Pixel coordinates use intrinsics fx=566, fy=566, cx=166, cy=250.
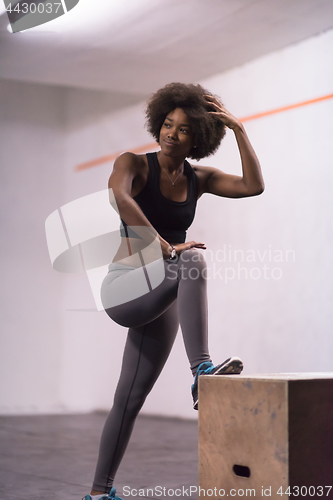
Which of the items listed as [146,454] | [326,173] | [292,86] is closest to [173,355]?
[146,454]

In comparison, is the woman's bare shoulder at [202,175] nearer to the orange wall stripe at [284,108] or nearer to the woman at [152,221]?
the woman at [152,221]

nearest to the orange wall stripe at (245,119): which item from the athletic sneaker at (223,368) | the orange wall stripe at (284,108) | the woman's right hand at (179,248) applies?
the orange wall stripe at (284,108)

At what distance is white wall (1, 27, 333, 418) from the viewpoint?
Result: 12.9 ft

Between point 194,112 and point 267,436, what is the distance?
104 centimetres

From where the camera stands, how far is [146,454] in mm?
3346

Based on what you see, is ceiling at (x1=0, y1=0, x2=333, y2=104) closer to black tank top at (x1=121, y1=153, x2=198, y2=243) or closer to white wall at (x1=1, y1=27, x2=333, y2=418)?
white wall at (x1=1, y1=27, x2=333, y2=418)

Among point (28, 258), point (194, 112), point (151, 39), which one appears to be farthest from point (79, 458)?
point (151, 39)

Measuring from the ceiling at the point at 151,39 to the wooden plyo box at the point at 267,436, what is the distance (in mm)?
2881

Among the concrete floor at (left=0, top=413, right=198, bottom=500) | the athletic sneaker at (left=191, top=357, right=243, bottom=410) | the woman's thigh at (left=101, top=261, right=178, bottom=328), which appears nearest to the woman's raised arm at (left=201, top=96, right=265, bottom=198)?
the woman's thigh at (left=101, top=261, right=178, bottom=328)

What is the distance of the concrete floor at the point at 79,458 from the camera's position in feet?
7.93

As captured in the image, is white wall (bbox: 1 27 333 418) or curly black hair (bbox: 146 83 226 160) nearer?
curly black hair (bbox: 146 83 226 160)

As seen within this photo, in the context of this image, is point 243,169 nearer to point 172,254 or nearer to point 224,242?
point 172,254

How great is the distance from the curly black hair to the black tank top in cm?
18

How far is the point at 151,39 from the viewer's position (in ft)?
14.0
